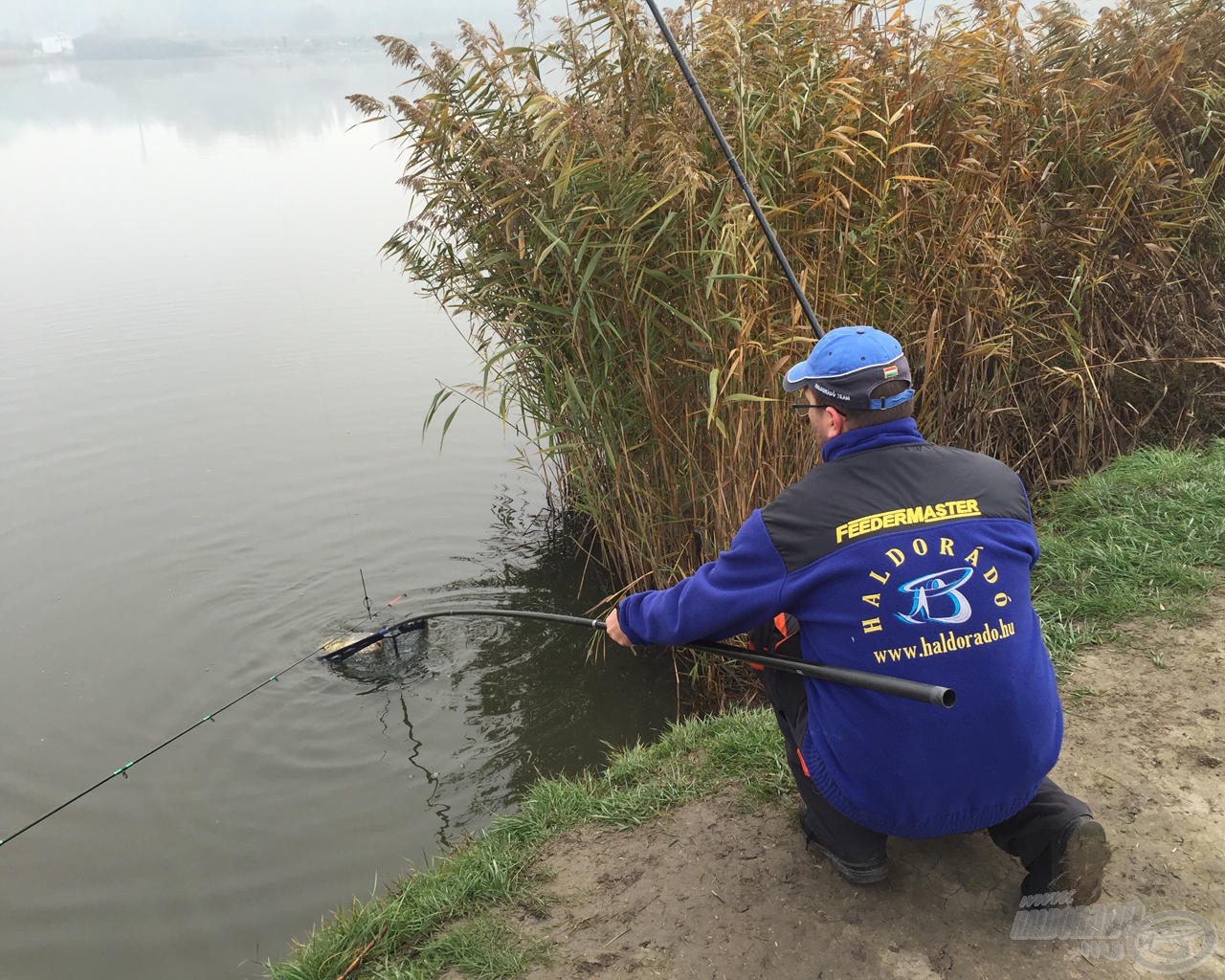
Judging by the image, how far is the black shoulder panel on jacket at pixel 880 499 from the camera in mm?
2238

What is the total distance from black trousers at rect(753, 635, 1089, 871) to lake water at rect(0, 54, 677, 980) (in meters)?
2.04

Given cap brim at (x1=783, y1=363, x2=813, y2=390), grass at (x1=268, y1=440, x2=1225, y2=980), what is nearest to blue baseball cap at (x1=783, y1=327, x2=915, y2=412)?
cap brim at (x1=783, y1=363, x2=813, y2=390)

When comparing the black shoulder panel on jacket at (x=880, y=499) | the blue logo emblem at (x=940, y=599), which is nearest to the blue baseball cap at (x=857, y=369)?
the black shoulder panel on jacket at (x=880, y=499)

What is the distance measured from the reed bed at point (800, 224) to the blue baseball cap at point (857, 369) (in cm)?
137

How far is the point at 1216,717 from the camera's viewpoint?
3232mm

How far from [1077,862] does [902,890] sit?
18.4 inches

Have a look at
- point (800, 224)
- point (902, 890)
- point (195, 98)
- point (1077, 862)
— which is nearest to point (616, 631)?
point (902, 890)

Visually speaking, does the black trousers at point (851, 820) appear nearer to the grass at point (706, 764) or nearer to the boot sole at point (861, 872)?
the boot sole at point (861, 872)

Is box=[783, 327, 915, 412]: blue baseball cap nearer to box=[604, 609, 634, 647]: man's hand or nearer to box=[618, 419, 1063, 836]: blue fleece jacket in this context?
box=[618, 419, 1063, 836]: blue fleece jacket

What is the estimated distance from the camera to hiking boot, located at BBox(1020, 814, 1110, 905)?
2.30 m

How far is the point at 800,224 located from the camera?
171 inches

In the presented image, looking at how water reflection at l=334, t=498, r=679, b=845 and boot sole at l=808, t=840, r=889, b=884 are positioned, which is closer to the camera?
boot sole at l=808, t=840, r=889, b=884

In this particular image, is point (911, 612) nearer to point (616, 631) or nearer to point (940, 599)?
point (940, 599)

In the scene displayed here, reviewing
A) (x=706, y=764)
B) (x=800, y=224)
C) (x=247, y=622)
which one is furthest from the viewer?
(x=247, y=622)
